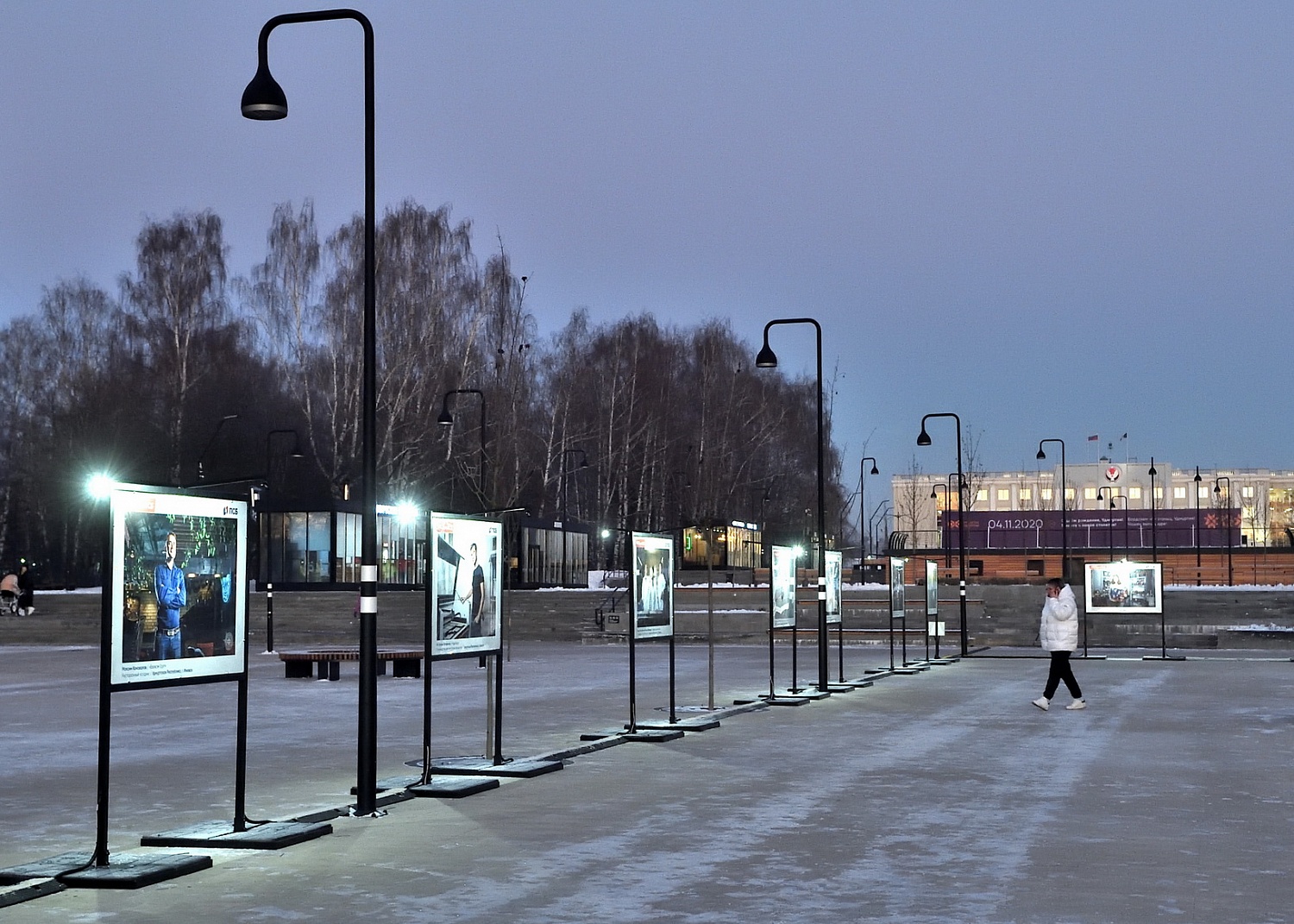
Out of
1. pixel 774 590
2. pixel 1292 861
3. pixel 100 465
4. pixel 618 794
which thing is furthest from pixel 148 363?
pixel 1292 861

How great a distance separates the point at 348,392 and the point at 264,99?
170ft

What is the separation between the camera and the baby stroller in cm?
5112

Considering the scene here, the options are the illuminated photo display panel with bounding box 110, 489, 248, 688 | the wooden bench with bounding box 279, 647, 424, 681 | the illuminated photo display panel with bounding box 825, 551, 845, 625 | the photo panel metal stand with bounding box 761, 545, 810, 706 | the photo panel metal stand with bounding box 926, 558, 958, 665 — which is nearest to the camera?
the illuminated photo display panel with bounding box 110, 489, 248, 688

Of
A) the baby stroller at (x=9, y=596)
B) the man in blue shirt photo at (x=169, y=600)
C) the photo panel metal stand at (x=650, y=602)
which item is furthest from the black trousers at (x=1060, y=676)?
the baby stroller at (x=9, y=596)

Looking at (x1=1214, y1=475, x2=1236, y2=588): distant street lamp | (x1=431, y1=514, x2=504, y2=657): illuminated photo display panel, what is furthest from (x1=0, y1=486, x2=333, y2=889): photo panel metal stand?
(x1=1214, y1=475, x2=1236, y2=588): distant street lamp

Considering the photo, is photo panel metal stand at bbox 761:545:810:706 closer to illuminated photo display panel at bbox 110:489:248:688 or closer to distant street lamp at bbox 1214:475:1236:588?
illuminated photo display panel at bbox 110:489:248:688

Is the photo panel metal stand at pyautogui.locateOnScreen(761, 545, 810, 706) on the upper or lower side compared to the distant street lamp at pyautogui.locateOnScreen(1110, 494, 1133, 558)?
lower

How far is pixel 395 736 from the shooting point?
1747cm

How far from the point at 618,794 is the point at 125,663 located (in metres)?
4.27

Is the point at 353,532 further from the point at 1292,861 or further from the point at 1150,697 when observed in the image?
the point at 1292,861

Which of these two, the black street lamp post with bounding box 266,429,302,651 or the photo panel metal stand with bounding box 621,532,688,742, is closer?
the photo panel metal stand with bounding box 621,532,688,742

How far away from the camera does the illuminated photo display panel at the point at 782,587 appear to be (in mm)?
22922

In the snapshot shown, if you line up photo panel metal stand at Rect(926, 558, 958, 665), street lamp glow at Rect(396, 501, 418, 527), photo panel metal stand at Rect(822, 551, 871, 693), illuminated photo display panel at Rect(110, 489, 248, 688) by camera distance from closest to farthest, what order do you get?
illuminated photo display panel at Rect(110, 489, 248, 688) → photo panel metal stand at Rect(822, 551, 871, 693) → photo panel metal stand at Rect(926, 558, 958, 665) → street lamp glow at Rect(396, 501, 418, 527)

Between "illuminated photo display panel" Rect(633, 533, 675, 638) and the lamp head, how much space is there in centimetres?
697
